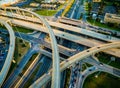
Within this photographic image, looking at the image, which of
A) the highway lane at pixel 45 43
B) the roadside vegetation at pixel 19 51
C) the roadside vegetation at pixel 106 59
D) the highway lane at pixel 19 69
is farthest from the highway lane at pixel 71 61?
the roadside vegetation at pixel 19 51

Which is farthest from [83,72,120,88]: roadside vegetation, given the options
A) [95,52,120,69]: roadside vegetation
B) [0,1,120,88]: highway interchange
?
[95,52,120,69]: roadside vegetation

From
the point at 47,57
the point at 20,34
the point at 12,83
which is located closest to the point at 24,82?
the point at 12,83

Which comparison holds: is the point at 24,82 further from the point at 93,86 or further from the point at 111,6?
the point at 111,6

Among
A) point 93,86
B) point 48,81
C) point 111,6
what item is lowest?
point 93,86

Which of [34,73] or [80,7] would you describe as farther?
[80,7]

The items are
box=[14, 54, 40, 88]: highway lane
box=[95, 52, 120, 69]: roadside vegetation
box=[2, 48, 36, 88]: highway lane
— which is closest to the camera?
box=[14, 54, 40, 88]: highway lane

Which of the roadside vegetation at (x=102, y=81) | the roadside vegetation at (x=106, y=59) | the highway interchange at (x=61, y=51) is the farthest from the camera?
the roadside vegetation at (x=106, y=59)

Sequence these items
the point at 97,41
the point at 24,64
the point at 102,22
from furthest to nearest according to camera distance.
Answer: the point at 102,22
the point at 97,41
the point at 24,64

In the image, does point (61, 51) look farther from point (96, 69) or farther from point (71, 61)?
point (96, 69)

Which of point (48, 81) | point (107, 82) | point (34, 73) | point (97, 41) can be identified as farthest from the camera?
point (97, 41)

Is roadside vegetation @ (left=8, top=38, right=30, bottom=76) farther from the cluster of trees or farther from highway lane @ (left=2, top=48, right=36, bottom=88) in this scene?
the cluster of trees

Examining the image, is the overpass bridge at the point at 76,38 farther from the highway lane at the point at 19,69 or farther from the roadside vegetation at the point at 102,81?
the highway lane at the point at 19,69
